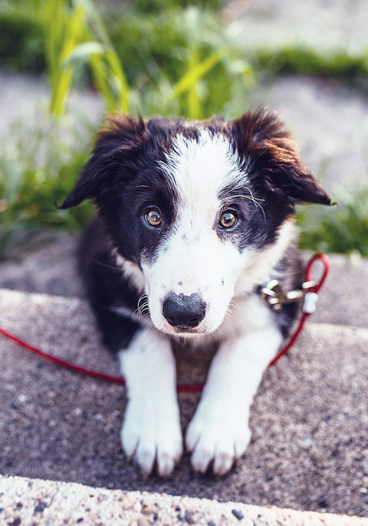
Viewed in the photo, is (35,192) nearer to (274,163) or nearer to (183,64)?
(274,163)

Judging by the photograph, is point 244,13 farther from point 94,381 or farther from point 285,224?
point 94,381

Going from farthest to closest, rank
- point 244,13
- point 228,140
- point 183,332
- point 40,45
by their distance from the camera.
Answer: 1. point 244,13
2. point 40,45
3. point 228,140
4. point 183,332

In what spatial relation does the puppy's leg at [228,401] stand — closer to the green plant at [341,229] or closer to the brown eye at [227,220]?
the brown eye at [227,220]

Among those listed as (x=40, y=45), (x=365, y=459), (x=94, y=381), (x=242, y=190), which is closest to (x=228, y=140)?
(x=242, y=190)

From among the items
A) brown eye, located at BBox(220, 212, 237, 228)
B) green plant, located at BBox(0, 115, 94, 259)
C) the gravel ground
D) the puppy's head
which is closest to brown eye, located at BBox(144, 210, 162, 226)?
the puppy's head

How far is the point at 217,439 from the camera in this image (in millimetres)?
1498

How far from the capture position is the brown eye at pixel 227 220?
156 cm

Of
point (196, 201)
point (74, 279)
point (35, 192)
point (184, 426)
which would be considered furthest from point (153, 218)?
point (35, 192)

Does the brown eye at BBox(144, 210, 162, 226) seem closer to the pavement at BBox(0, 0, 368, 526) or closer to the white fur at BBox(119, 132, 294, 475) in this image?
the white fur at BBox(119, 132, 294, 475)

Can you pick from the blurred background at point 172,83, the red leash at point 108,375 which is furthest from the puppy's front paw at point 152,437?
the blurred background at point 172,83

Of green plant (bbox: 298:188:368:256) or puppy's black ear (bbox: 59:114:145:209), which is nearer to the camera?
puppy's black ear (bbox: 59:114:145:209)

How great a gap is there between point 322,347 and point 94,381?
1020mm

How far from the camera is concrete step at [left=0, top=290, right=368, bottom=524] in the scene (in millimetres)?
1464

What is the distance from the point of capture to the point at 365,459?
1.49m
